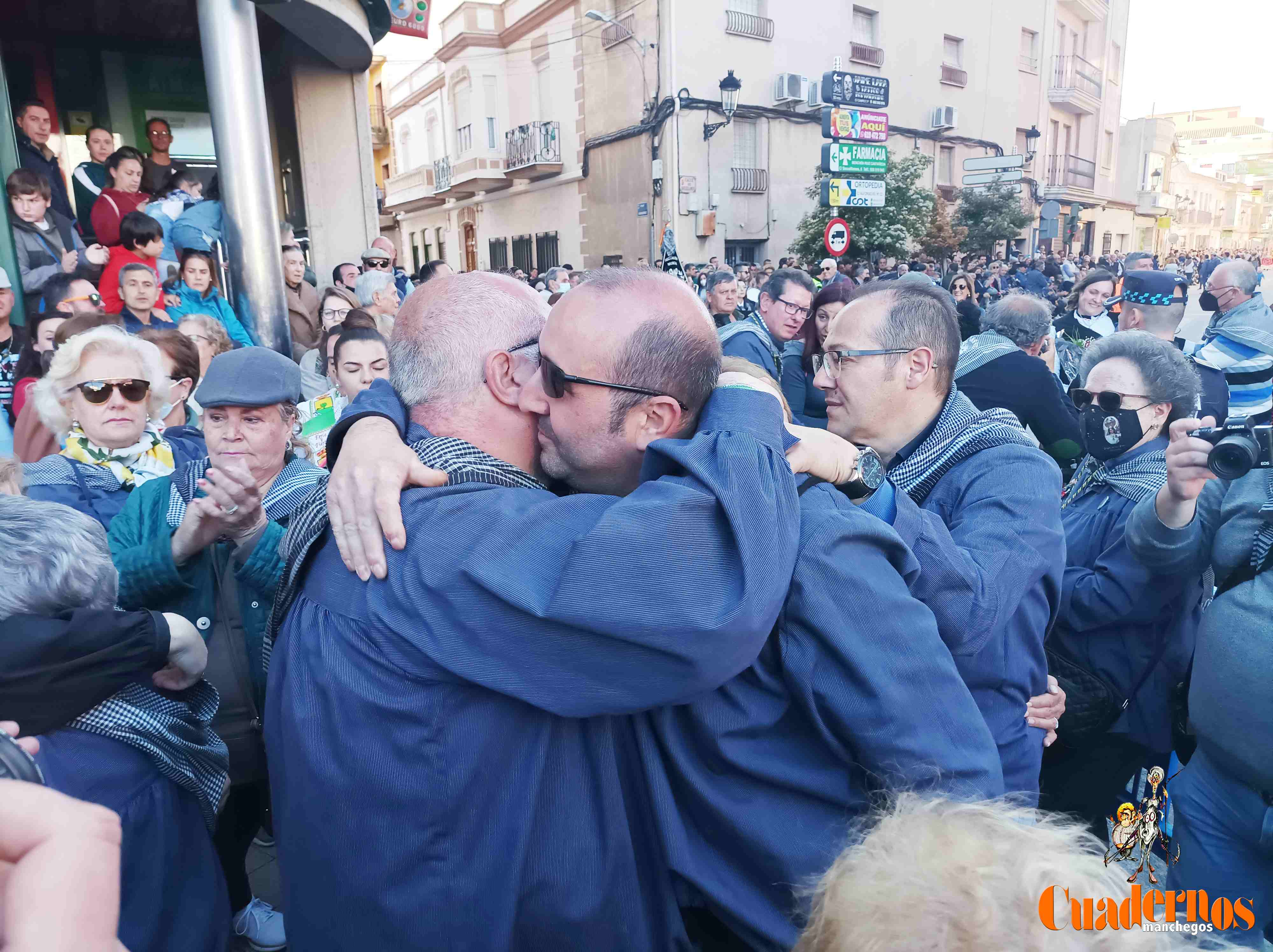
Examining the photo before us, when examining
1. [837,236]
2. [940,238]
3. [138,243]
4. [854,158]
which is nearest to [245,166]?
[138,243]

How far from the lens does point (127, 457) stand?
10.2 feet

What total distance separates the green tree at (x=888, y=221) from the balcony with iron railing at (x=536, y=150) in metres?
8.05

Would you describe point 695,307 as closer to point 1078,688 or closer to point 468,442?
point 468,442

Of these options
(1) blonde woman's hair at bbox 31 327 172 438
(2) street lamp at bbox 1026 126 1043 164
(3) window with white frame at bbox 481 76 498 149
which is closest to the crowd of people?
(1) blonde woman's hair at bbox 31 327 172 438

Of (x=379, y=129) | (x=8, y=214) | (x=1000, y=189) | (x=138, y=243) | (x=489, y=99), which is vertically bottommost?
(x=138, y=243)

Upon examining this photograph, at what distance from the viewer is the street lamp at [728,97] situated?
19.5m

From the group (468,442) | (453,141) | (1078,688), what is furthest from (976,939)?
(453,141)

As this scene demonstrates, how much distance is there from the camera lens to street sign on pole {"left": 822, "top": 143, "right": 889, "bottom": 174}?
1710 centimetres

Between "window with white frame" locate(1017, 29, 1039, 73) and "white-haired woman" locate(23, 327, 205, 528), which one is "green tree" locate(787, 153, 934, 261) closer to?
"window with white frame" locate(1017, 29, 1039, 73)

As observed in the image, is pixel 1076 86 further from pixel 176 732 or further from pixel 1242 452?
pixel 176 732

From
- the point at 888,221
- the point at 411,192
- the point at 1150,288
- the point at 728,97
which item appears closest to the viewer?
the point at 1150,288

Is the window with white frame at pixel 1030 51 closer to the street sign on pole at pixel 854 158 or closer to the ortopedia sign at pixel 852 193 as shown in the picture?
the street sign on pole at pixel 854 158

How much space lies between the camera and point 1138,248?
149 feet

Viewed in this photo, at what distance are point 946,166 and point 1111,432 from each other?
28060mm
